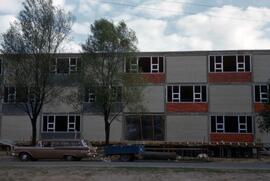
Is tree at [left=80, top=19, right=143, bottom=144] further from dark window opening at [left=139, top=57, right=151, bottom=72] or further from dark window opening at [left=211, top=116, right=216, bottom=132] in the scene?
dark window opening at [left=211, top=116, right=216, bottom=132]

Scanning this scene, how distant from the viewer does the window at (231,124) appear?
51.3 meters

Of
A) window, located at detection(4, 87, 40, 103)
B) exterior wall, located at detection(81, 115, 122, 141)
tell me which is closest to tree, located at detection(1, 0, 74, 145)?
window, located at detection(4, 87, 40, 103)

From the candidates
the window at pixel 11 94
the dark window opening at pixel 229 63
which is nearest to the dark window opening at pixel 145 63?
the dark window opening at pixel 229 63

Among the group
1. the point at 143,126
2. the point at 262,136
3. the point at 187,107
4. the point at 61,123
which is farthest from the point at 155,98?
the point at 262,136

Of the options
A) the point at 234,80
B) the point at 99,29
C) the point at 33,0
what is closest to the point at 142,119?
the point at 234,80

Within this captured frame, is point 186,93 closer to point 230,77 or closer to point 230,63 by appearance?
point 230,77

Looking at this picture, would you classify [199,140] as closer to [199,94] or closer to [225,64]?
[199,94]

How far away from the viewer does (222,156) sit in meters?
44.7

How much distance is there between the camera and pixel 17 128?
178ft

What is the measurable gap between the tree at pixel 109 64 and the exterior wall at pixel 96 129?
30.8ft

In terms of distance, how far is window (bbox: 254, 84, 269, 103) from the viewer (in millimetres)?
51219

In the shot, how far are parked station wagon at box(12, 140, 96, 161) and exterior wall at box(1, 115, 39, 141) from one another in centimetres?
1722

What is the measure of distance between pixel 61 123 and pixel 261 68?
20191 mm

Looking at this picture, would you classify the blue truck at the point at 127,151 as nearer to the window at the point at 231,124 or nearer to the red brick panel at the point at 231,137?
the red brick panel at the point at 231,137
